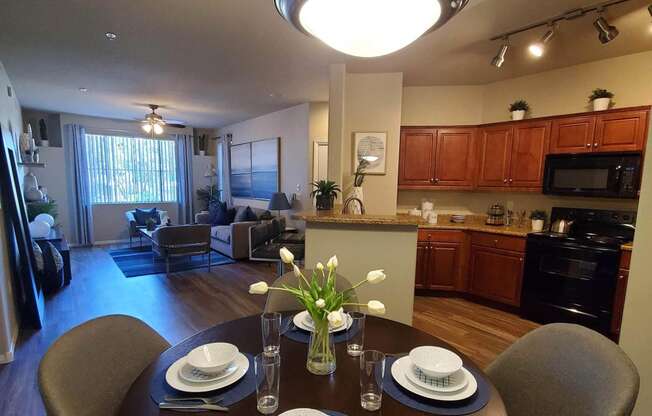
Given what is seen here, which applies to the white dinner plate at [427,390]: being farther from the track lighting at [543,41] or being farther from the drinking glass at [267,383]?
the track lighting at [543,41]

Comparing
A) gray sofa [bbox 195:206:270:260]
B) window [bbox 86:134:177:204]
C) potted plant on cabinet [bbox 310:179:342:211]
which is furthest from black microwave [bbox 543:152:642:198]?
window [bbox 86:134:177:204]

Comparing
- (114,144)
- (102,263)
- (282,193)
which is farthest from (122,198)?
(282,193)

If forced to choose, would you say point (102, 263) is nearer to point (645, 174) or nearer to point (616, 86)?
point (645, 174)

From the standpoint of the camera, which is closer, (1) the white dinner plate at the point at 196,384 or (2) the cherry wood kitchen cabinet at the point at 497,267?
(1) the white dinner plate at the point at 196,384

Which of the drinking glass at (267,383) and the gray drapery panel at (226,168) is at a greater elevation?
the gray drapery panel at (226,168)

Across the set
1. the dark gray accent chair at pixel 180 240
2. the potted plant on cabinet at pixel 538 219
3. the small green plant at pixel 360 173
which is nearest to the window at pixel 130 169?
the dark gray accent chair at pixel 180 240

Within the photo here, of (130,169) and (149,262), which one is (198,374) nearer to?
(149,262)

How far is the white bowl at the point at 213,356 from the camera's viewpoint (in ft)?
3.32

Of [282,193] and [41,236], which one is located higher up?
[282,193]

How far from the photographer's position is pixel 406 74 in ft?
11.5

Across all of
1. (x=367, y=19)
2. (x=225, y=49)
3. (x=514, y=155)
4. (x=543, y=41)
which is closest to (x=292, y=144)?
(x=225, y=49)

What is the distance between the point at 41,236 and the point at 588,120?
19.3ft

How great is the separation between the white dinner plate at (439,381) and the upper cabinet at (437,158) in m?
3.06

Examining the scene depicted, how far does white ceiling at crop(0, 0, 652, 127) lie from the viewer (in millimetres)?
2230
